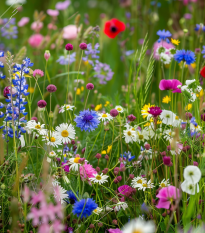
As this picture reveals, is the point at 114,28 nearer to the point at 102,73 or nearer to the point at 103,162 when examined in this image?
the point at 102,73

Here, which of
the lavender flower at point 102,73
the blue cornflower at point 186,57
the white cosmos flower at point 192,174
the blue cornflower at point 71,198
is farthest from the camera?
the lavender flower at point 102,73

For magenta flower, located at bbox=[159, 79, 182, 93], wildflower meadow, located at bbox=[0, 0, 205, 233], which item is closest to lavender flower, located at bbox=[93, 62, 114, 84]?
wildflower meadow, located at bbox=[0, 0, 205, 233]

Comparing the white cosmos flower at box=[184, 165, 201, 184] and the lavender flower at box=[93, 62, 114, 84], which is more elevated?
the lavender flower at box=[93, 62, 114, 84]

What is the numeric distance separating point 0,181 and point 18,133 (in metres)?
0.12

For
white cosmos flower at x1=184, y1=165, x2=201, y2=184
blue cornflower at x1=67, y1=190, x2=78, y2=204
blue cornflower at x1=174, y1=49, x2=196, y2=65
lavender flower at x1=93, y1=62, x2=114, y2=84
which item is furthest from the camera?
lavender flower at x1=93, y1=62, x2=114, y2=84

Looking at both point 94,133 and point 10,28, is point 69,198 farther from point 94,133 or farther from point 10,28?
point 10,28

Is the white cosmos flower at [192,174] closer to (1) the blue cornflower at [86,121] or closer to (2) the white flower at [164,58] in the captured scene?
(1) the blue cornflower at [86,121]

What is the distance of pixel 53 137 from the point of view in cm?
65

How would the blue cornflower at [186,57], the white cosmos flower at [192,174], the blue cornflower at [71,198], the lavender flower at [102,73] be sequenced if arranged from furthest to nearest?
1. the lavender flower at [102,73]
2. the blue cornflower at [186,57]
3. the blue cornflower at [71,198]
4. the white cosmos flower at [192,174]

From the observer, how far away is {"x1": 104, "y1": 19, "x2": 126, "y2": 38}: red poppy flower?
1259 millimetres

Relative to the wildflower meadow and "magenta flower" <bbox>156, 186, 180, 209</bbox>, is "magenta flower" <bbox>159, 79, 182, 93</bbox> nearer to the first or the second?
the wildflower meadow

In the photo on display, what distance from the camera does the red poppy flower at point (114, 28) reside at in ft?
4.13

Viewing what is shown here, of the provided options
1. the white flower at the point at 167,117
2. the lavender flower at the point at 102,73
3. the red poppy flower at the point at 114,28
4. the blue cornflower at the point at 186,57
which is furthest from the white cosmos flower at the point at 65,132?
the red poppy flower at the point at 114,28

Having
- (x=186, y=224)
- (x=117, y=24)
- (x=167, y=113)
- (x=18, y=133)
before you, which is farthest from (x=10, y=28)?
(x=186, y=224)
